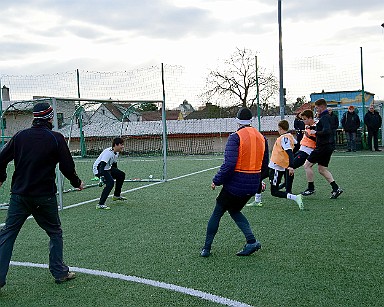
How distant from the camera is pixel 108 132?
21.7 metres

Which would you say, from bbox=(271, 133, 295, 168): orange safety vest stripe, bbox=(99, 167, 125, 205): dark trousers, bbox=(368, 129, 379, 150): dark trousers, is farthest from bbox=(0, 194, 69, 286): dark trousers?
bbox=(368, 129, 379, 150): dark trousers

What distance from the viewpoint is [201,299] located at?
478cm

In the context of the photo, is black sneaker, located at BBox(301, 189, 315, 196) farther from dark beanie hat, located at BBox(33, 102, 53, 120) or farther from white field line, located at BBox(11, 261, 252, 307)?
dark beanie hat, located at BBox(33, 102, 53, 120)

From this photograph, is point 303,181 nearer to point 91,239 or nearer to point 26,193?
point 91,239

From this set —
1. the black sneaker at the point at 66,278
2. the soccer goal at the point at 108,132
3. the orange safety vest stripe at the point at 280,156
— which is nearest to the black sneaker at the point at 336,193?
the orange safety vest stripe at the point at 280,156

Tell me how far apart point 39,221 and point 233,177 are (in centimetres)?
229

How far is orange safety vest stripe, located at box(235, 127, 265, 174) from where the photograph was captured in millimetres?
6035

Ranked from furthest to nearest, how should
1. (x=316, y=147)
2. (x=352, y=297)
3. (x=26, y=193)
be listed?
(x=316, y=147), (x=26, y=193), (x=352, y=297)

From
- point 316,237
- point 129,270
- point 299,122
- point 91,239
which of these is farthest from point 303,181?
point 129,270

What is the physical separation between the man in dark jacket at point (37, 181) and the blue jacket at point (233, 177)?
176 centimetres

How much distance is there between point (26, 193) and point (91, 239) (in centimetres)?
231

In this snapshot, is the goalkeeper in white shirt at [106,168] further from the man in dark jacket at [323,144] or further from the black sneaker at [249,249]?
the black sneaker at [249,249]

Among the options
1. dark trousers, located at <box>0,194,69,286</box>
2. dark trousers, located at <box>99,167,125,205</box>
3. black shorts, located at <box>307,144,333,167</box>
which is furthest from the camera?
black shorts, located at <box>307,144,333,167</box>

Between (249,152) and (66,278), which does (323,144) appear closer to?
(249,152)
